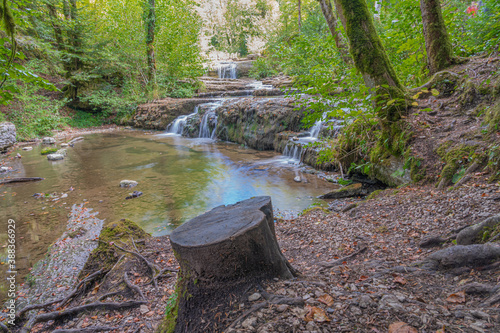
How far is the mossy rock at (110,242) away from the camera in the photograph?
341 centimetres

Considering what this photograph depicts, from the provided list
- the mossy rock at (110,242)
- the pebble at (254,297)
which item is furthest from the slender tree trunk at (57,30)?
the pebble at (254,297)

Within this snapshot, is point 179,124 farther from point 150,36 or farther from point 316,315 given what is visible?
point 316,315

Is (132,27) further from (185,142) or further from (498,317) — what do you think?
(498,317)

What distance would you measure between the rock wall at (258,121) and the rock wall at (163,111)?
14.6 feet

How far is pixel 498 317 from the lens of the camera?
133 centimetres

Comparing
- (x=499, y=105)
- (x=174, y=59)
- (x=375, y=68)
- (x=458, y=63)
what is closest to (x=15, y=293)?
(x=375, y=68)

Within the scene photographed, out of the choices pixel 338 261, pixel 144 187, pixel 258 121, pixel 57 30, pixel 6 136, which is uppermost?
pixel 57 30

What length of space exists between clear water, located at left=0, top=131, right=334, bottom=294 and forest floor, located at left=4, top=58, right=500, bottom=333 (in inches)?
66.7

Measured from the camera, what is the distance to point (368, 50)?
4.47 meters

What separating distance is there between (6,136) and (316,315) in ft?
49.9

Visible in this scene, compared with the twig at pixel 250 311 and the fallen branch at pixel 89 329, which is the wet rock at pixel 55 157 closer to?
the fallen branch at pixel 89 329

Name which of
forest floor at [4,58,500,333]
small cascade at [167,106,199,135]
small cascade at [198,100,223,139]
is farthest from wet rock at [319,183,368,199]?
small cascade at [167,106,199,135]

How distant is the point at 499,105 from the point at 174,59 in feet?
69.7

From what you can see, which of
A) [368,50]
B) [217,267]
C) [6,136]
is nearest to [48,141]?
[6,136]
